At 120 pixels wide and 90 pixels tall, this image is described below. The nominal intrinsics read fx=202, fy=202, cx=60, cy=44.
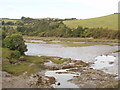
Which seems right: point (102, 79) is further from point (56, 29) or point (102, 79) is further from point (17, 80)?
point (56, 29)

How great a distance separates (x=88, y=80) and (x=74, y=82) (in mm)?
3304

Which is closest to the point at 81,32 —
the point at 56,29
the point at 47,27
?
the point at 56,29

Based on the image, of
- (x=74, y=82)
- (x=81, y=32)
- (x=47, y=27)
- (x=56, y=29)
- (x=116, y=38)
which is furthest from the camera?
(x=47, y=27)

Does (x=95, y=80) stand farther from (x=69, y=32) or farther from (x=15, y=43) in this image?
(x=69, y=32)

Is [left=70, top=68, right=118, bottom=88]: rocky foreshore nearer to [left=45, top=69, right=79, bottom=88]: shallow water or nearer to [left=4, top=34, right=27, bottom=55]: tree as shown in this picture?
[left=45, top=69, right=79, bottom=88]: shallow water

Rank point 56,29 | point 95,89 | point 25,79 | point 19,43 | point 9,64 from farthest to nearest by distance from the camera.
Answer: point 56,29 < point 19,43 < point 9,64 < point 25,79 < point 95,89

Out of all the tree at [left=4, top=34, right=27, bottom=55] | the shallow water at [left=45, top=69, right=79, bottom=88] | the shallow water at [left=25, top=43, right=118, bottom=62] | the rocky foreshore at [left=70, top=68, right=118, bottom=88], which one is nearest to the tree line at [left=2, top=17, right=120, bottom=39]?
the shallow water at [left=25, top=43, right=118, bottom=62]

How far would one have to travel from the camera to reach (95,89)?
1387 inches

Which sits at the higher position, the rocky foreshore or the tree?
the tree

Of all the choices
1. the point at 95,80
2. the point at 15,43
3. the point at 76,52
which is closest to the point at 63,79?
the point at 95,80

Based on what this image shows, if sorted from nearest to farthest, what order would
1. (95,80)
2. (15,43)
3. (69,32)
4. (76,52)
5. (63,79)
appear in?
(95,80) → (63,79) → (15,43) → (76,52) → (69,32)

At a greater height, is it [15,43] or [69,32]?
[15,43]

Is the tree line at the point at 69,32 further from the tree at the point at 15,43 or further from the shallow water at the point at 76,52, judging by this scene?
the tree at the point at 15,43

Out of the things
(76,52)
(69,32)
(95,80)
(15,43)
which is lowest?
(76,52)
